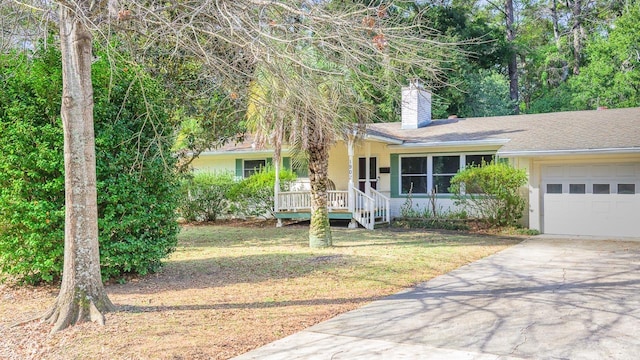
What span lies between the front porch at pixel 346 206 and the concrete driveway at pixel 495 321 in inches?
286

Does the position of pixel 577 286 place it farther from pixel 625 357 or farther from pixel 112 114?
pixel 112 114

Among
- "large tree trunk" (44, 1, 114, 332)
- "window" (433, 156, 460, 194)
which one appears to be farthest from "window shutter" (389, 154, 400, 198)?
"large tree trunk" (44, 1, 114, 332)

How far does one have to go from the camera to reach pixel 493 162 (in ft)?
48.9

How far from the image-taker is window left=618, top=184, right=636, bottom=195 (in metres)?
12.9

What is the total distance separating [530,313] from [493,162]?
982 centimetres

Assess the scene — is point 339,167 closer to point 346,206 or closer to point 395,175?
point 395,175

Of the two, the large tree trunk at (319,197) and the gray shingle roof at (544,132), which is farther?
the gray shingle roof at (544,132)

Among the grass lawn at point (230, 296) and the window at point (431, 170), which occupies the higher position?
the window at point (431, 170)

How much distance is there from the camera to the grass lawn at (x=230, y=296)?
4.74 metres

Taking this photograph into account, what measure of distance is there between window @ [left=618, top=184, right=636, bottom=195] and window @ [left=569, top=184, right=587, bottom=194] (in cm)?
82

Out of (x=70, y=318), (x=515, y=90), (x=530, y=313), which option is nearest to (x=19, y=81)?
(x=70, y=318)

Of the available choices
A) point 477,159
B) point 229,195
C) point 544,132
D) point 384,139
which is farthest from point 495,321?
point 229,195

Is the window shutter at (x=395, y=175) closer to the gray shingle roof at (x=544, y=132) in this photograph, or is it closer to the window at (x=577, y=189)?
the gray shingle roof at (x=544, y=132)

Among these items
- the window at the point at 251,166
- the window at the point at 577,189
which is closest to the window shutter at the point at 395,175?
the window at the point at 251,166
